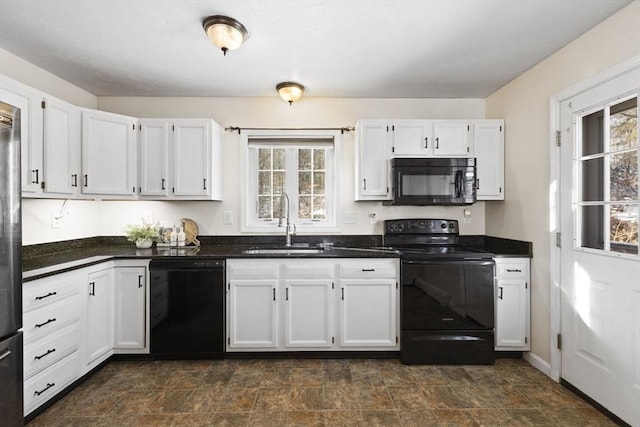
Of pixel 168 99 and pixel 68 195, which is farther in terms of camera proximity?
pixel 168 99

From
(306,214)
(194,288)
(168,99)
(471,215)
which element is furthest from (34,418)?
(471,215)

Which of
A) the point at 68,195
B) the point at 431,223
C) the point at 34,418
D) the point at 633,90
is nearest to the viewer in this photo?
the point at 633,90

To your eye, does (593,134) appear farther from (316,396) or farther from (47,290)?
(47,290)

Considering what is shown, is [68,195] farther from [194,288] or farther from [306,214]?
[306,214]

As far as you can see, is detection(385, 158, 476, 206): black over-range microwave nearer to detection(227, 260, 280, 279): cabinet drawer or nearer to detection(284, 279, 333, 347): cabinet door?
detection(284, 279, 333, 347): cabinet door

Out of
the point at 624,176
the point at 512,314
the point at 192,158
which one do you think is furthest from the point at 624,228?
the point at 192,158

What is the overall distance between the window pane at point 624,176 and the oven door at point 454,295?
99 centimetres

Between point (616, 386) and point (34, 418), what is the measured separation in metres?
3.58

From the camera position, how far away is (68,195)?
261cm

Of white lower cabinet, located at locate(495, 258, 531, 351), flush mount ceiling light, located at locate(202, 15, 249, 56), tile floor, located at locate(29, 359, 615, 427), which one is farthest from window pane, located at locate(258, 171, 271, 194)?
white lower cabinet, located at locate(495, 258, 531, 351)

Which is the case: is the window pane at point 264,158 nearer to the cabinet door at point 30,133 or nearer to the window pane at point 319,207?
the window pane at point 319,207

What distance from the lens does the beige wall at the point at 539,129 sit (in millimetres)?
1967

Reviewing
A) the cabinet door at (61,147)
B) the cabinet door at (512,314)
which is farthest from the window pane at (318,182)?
the cabinet door at (61,147)

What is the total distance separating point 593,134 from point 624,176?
38 centimetres
